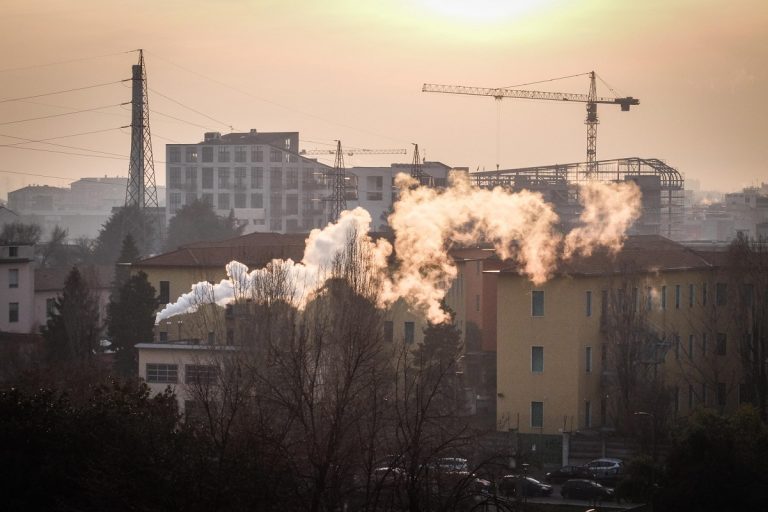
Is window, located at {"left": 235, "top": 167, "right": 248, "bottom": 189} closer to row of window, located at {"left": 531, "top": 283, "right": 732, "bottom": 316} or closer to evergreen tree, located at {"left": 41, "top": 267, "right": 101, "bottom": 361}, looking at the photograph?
evergreen tree, located at {"left": 41, "top": 267, "right": 101, "bottom": 361}

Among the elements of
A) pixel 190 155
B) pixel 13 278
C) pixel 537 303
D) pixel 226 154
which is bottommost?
pixel 537 303

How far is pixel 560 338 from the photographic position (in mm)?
40344

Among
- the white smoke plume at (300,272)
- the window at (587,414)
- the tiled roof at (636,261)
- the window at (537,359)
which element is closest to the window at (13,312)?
the white smoke plume at (300,272)

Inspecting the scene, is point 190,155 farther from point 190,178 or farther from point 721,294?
point 721,294

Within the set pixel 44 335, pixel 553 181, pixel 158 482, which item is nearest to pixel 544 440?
pixel 44 335

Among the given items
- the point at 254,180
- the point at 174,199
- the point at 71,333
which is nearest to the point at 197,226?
the point at 254,180

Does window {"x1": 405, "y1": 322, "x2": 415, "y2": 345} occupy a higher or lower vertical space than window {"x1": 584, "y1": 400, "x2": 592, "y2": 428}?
higher

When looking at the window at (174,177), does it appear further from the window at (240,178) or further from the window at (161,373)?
the window at (161,373)

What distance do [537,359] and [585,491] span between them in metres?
8.14

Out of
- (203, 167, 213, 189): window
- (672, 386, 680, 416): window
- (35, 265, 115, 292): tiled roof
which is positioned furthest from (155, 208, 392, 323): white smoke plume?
(203, 167, 213, 189): window

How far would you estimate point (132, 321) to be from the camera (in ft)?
154

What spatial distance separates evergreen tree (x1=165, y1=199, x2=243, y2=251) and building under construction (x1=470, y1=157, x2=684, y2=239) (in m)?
19.9

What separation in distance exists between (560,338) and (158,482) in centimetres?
2221

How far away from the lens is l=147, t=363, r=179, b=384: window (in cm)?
4212
